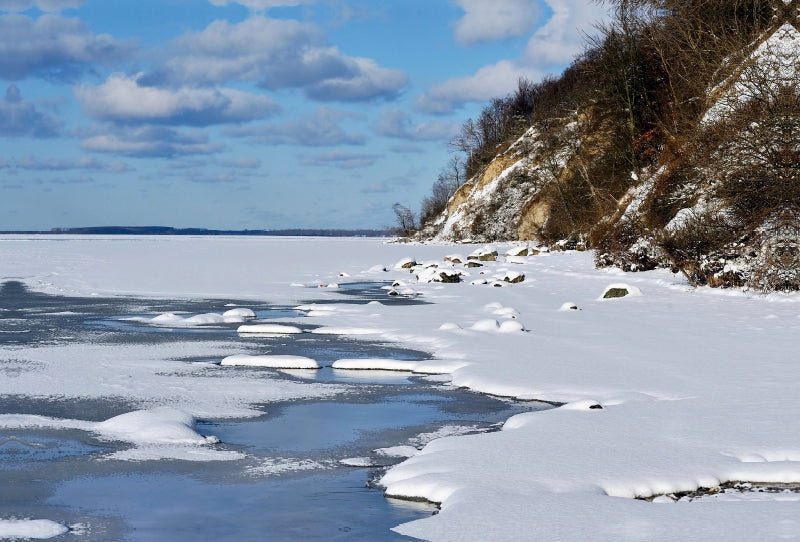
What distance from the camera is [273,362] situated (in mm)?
11938

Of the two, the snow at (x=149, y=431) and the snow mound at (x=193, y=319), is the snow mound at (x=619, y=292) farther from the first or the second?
the snow at (x=149, y=431)

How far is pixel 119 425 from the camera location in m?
7.91

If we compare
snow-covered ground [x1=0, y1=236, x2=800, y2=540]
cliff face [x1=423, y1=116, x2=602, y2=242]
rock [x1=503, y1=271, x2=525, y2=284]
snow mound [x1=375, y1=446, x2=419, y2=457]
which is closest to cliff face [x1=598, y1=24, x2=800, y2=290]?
snow-covered ground [x1=0, y1=236, x2=800, y2=540]

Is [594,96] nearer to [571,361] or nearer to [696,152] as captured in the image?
[696,152]

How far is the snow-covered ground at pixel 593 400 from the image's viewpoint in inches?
208

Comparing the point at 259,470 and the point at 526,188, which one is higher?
the point at 526,188

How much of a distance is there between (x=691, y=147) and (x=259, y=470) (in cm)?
1771

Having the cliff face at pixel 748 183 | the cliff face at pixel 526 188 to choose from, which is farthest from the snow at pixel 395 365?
the cliff face at pixel 526 188

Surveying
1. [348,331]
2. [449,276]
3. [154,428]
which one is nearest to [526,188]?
[449,276]

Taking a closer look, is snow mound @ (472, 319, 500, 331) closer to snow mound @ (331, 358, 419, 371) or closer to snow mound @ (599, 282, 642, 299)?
snow mound @ (331, 358, 419, 371)

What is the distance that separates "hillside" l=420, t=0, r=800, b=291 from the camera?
1741 centimetres

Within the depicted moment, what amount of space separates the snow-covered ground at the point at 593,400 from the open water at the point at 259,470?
1.20 ft

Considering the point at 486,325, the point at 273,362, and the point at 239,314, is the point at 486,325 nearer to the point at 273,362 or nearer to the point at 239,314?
the point at 273,362

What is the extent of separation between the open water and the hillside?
10.3m
